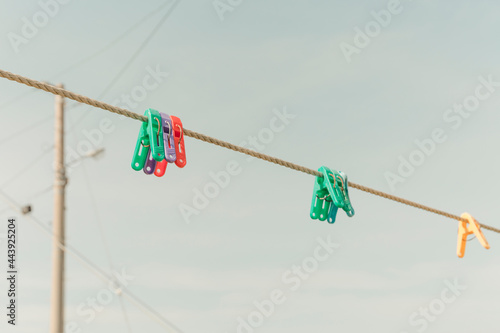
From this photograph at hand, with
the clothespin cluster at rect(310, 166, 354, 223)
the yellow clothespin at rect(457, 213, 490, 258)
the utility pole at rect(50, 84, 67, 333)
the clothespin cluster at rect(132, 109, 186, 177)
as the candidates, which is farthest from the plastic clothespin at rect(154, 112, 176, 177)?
the yellow clothespin at rect(457, 213, 490, 258)

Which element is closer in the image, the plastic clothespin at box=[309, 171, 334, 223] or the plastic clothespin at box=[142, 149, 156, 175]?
the plastic clothespin at box=[142, 149, 156, 175]

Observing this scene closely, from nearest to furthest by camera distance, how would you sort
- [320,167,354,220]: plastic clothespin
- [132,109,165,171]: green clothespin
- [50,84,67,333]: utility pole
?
[132,109,165,171]: green clothespin → [320,167,354,220]: plastic clothespin → [50,84,67,333]: utility pole

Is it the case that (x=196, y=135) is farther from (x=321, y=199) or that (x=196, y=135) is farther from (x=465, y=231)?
(x=465, y=231)

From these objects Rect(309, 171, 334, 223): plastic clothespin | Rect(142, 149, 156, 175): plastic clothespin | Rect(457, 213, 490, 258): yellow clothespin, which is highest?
Rect(457, 213, 490, 258): yellow clothespin

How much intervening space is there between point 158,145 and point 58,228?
4397mm

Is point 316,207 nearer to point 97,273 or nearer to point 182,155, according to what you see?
point 182,155

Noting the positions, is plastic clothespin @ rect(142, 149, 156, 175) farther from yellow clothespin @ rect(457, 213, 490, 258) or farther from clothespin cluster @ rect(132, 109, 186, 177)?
yellow clothespin @ rect(457, 213, 490, 258)

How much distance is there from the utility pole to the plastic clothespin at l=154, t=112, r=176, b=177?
3.86 meters

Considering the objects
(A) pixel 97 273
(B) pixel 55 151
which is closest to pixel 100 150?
(B) pixel 55 151

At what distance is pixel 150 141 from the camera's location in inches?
161

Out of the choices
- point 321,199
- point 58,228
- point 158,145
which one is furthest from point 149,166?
point 58,228

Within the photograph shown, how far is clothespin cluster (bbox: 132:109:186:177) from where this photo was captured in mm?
4105

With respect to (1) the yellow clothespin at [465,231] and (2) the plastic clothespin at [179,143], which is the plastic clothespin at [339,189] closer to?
(2) the plastic clothespin at [179,143]

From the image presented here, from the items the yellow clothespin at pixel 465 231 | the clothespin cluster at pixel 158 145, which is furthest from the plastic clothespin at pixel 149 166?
the yellow clothespin at pixel 465 231
